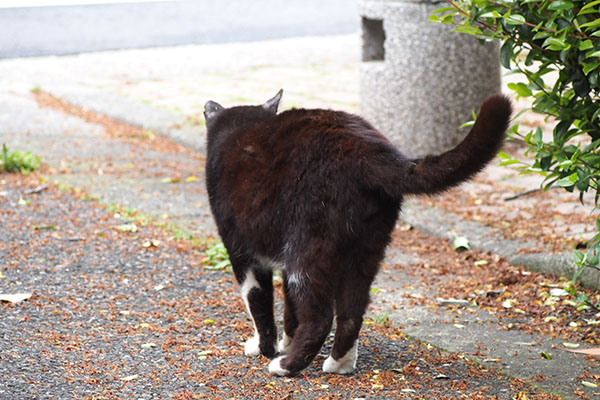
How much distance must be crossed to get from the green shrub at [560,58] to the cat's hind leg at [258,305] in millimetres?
1168

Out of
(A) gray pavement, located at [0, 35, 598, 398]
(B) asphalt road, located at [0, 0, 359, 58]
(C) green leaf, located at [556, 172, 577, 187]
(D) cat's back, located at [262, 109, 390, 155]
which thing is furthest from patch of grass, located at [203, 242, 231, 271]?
(B) asphalt road, located at [0, 0, 359, 58]

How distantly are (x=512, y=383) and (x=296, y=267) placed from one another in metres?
0.96

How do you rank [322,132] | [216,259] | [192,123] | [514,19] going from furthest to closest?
[192,123] → [216,259] → [322,132] → [514,19]

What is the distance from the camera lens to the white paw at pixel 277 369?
10.9 feet

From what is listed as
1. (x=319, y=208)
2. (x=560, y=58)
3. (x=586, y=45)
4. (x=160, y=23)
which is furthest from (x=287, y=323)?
(x=160, y=23)

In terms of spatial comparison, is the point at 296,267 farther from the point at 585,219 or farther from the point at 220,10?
the point at 220,10

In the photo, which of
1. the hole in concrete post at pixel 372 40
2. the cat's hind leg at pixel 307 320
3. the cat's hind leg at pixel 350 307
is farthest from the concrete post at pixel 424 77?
the cat's hind leg at pixel 307 320

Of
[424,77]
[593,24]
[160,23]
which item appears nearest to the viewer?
[593,24]

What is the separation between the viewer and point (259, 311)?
3.58 meters

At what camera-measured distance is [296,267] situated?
322 centimetres

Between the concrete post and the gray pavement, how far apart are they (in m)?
0.95

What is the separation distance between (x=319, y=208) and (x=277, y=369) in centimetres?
68

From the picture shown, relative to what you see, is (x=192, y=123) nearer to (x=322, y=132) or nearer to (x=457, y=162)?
(x=322, y=132)

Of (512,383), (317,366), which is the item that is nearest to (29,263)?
(317,366)
